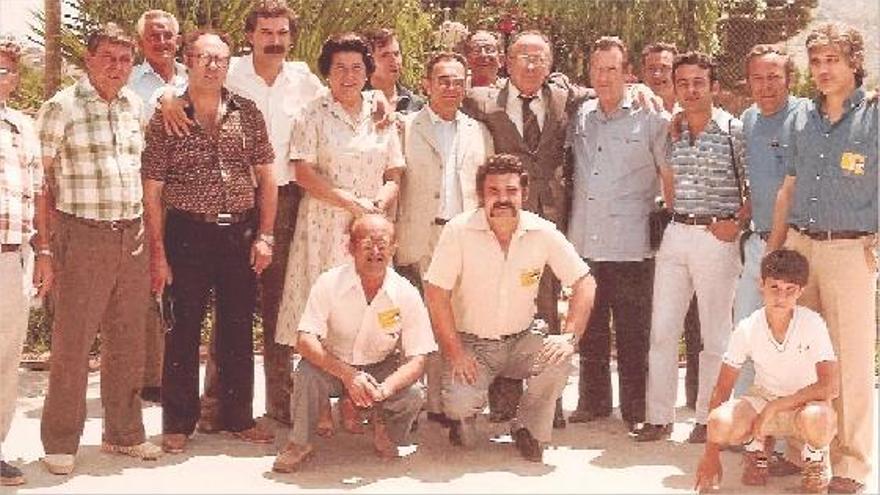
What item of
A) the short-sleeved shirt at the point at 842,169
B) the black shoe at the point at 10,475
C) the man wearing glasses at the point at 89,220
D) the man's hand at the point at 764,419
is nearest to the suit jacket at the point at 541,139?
the short-sleeved shirt at the point at 842,169

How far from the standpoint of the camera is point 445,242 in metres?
5.36

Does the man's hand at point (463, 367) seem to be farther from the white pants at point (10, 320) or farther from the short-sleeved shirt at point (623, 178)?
the white pants at point (10, 320)

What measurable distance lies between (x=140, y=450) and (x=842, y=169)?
320cm

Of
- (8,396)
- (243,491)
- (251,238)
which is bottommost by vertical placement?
(243,491)

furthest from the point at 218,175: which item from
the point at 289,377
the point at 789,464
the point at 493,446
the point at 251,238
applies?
the point at 789,464

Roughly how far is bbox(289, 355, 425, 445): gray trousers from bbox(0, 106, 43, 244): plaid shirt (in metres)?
1.29

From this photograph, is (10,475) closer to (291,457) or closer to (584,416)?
(291,457)

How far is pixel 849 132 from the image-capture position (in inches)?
185

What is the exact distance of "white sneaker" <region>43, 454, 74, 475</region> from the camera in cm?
495

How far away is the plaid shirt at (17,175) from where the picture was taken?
4695 mm

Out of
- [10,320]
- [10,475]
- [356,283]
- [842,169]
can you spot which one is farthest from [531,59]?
[10,475]

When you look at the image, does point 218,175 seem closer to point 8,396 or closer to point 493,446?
point 8,396

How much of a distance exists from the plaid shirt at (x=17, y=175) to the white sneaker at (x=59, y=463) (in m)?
0.92

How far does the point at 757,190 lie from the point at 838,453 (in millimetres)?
1220
